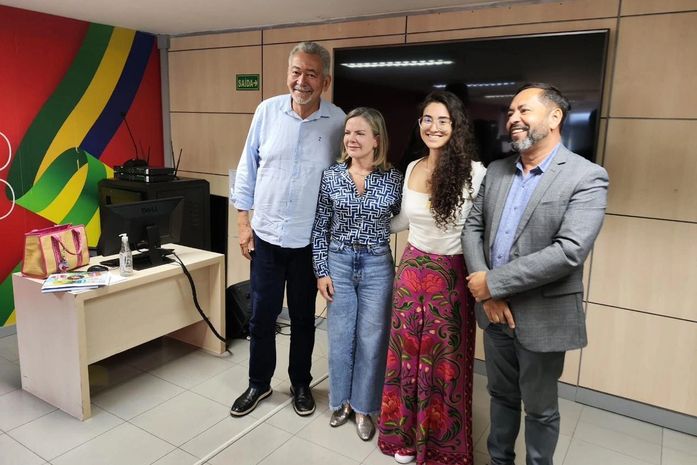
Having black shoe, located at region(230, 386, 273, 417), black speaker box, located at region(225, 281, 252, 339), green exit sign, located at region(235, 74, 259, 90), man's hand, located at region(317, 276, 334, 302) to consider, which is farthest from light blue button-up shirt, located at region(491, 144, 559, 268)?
green exit sign, located at region(235, 74, 259, 90)

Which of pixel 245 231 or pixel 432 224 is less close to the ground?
pixel 432 224

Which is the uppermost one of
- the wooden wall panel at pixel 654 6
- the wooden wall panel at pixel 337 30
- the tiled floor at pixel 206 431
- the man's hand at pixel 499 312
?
the wooden wall panel at pixel 337 30

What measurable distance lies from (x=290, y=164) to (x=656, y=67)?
1.98 meters

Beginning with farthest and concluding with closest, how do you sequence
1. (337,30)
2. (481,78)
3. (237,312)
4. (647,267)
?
(237,312) < (337,30) < (481,78) < (647,267)

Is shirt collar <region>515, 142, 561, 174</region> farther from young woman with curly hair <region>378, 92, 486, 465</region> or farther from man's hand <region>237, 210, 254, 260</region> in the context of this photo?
man's hand <region>237, 210, 254, 260</region>

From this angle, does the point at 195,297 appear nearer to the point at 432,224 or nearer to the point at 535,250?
the point at 432,224

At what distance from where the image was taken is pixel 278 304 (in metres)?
2.75

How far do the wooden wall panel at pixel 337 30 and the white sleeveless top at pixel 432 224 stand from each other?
61.8 inches

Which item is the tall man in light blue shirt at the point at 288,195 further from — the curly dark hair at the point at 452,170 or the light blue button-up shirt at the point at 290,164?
the curly dark hair at the point at 452,170

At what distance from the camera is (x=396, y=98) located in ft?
10.5

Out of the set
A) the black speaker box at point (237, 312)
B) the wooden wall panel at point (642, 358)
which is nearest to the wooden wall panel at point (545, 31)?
the wooden wall panel at point (642, 358)

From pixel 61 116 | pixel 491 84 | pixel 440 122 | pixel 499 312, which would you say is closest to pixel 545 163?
pixel 440 122

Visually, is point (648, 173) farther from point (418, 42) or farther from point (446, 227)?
point (418, 42)

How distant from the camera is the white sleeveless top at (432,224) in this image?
218 cm
